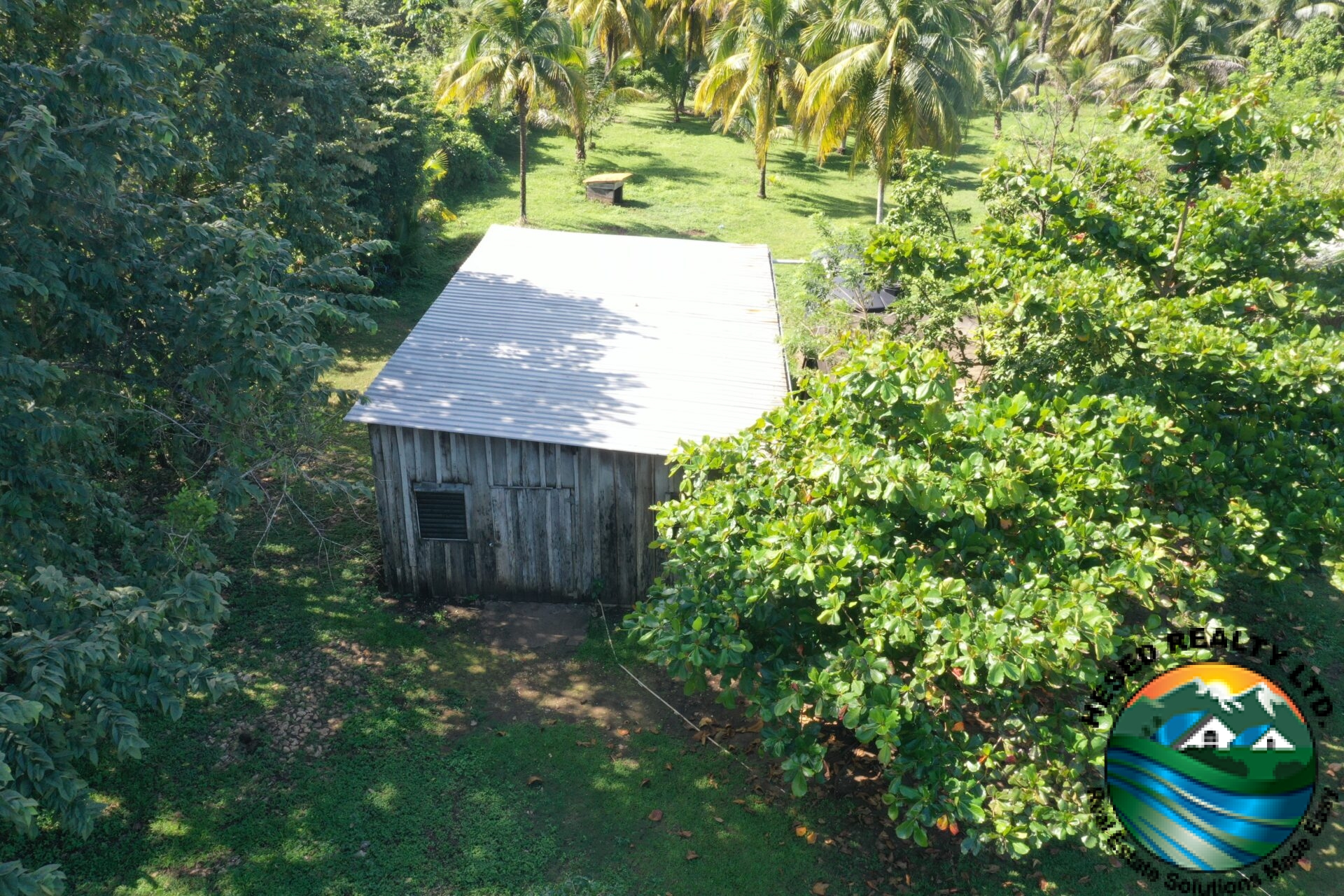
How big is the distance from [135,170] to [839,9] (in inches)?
679

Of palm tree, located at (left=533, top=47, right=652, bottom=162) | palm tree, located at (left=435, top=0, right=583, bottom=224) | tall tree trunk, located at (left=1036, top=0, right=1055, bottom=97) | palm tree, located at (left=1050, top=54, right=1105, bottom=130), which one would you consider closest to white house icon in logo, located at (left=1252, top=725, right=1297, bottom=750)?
palm tree, located at (left=435, top=0, right=583, bottom=224)

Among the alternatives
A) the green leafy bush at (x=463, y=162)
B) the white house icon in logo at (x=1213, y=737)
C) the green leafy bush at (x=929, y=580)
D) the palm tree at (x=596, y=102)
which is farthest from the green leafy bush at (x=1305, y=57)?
the white house icon in logo at (x=1213, y=737)

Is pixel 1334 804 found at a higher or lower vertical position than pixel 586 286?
lower

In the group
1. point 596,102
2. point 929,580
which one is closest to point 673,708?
point 929,580

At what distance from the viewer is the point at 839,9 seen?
2195cm

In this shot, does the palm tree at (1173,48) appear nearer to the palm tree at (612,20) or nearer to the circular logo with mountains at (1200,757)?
the palm tree at (612,20)

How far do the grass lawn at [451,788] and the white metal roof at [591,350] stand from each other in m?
2.65

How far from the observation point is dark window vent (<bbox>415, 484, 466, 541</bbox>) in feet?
36.3

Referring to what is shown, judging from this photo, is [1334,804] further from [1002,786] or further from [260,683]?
[260,683]

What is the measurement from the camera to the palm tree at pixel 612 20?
104ft

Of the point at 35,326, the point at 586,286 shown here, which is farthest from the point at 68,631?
the point at 586,286

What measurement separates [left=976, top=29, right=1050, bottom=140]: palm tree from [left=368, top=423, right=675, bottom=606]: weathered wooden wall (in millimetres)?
34863

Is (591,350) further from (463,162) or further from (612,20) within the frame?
(612,20)

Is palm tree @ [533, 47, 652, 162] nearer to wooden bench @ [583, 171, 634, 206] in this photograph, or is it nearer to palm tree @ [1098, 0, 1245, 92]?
wooden bench @ [583, 171, 634, 206]
